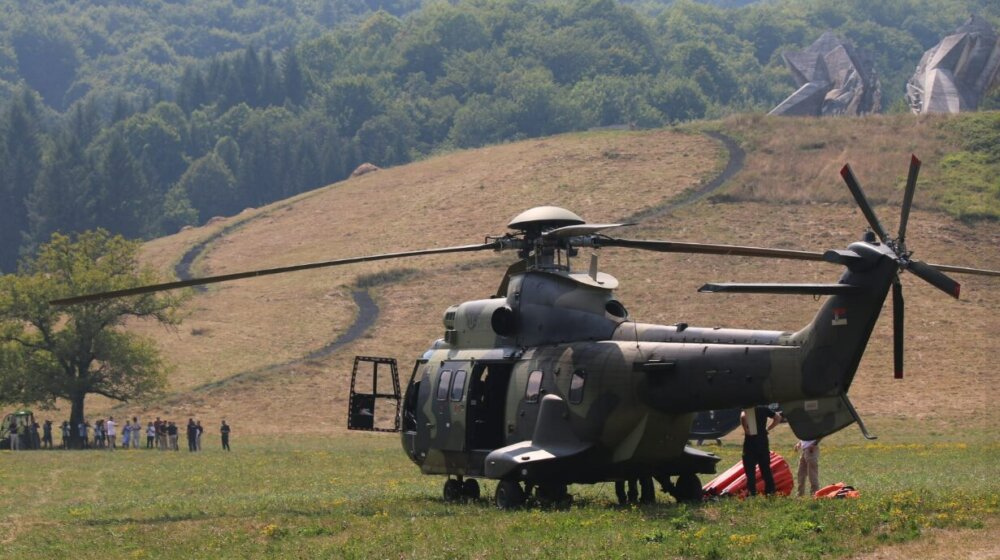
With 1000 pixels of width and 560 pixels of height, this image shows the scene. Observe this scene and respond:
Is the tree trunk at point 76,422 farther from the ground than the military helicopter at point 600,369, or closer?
closer

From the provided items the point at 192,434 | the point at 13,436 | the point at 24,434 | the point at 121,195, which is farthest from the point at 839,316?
the point at 121,195

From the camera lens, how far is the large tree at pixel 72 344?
6059 centimetres

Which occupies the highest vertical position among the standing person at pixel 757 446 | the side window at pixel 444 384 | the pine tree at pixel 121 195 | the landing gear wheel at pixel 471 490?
the pine tree at pixel 121 195

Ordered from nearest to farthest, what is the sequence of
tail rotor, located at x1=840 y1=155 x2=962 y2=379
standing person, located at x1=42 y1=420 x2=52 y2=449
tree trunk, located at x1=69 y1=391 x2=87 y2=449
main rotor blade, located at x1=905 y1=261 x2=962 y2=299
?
1. main rotor blade, located at x1=905 y1=261 x2=962 y2=299
2. tail rotor, located at x1=840 y1=155 x2=962 y2=379
3. standing person, located at x1=42 y1=420 x2=52 y2=449
4. tree trunk, located at x1=69 y1=391 x2=87 y2=449

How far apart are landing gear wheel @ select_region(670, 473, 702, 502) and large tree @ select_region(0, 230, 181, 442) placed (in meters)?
43.0

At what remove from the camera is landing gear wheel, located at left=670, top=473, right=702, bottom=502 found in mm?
21828

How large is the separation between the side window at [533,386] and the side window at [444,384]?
2.18m

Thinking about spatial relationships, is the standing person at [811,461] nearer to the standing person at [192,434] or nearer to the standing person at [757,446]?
the standing person at [757,446]

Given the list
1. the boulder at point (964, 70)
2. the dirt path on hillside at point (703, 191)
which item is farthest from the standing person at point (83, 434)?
the boulder at point (964, 70)

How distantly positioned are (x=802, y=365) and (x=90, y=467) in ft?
101

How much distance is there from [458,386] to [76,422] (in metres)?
41.3

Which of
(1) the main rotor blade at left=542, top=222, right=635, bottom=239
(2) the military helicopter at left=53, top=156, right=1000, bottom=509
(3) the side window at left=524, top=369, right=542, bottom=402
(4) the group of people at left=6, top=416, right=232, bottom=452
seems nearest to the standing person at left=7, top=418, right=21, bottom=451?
(4) the group of people at left=6, top=416, right=232, bottom=452

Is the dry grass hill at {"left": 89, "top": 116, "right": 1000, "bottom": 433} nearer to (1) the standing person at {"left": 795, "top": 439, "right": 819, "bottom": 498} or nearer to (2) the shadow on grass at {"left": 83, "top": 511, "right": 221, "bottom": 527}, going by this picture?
(1) the standing person at {"left": 795, "top": 439, "right": 819, "bottom": 498}

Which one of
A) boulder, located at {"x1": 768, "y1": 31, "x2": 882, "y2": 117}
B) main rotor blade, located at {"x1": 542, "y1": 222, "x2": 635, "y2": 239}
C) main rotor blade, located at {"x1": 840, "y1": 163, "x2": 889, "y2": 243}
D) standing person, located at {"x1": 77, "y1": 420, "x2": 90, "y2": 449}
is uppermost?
boulder, located at {"x1": 768, "y1": 31, "x2": 882, "y2": 117}
